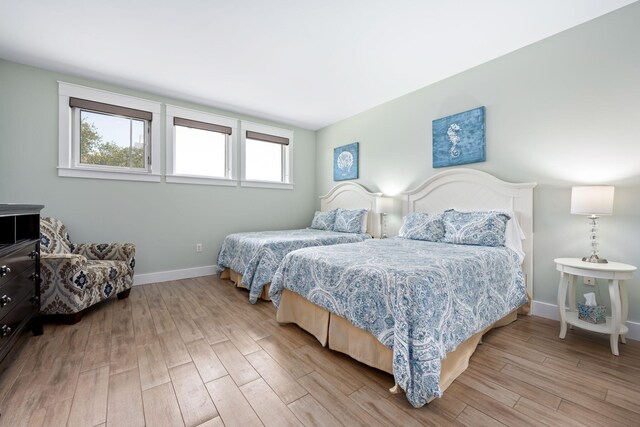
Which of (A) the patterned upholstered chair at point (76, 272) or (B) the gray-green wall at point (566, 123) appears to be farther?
(A) the patterned upholstered chair at point (76, 272)

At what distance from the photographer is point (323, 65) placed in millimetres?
2803

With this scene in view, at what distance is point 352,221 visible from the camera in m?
3.86

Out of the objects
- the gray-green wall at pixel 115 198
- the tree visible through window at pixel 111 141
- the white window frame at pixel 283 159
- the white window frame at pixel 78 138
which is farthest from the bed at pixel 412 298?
the tree visible through window at pixel 111 141

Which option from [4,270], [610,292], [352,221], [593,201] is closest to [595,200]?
[593,201]

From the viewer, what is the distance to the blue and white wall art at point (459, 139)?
2854mm

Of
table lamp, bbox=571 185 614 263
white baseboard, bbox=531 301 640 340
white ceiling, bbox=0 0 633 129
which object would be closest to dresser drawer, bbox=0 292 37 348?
white ceiling, bbox=0 0 633 129

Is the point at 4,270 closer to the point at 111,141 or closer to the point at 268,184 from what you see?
the point at 111,141

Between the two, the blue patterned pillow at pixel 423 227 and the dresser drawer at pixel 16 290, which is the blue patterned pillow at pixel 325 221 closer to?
the blue patterned pillow at pixel 423 227

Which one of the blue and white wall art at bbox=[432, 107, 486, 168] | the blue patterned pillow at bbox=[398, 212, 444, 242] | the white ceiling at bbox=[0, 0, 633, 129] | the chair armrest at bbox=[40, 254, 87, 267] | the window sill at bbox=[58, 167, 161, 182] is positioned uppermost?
the white ceiling at bbox=[0, 0, 633, 129]

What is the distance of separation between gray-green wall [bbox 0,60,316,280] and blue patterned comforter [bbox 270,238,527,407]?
6.70 ft

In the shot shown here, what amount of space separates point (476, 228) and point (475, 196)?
513 mm

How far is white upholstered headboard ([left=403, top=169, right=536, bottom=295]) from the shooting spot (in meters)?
2.50

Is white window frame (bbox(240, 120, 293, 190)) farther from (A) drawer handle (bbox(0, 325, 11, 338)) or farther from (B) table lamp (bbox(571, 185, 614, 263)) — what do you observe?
(B) table lamp (bbox(571, 185, 614, 263))

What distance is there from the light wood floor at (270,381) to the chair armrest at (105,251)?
77 centimetres
